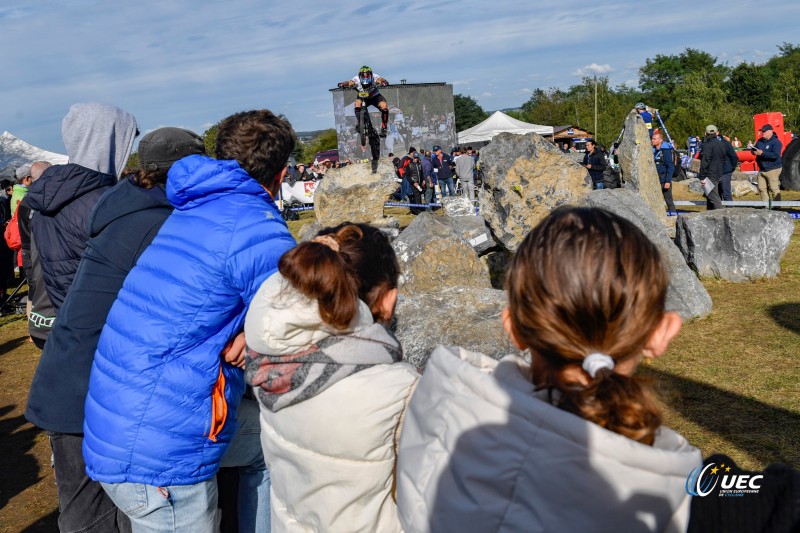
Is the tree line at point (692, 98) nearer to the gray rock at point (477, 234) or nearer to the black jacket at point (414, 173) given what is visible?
the black jacket at point (414, 173)

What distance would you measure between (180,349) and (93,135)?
4.97ft

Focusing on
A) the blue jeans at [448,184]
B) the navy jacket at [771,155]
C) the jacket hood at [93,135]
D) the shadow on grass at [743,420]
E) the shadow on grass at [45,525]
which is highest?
the jacket hood at [93,135]

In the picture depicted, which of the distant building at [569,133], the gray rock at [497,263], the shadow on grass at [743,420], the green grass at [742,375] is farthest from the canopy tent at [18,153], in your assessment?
the distant building at [569,133]

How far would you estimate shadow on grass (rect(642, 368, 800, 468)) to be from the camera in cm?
401

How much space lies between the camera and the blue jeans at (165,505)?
2221 mm

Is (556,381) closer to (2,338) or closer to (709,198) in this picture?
(2,338)

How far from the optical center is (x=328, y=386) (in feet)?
6.16

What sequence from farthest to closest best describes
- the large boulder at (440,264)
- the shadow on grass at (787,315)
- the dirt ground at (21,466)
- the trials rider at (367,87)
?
the trials rider at (367,87) < the large boulder at (440,264) < the shadow on grass at (787,315) < the dirt ground at (21,466)

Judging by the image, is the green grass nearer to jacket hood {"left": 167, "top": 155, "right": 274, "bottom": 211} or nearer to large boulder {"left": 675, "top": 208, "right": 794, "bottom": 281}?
large boulder {"left": 675, "top": 208, "right": 794, "bottom": 281}

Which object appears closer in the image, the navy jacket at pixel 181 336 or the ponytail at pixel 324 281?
the ponytail at pixel 324 281

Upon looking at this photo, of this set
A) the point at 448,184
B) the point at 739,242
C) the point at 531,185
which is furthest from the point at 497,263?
the point at 448,184

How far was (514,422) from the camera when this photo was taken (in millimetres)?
1214

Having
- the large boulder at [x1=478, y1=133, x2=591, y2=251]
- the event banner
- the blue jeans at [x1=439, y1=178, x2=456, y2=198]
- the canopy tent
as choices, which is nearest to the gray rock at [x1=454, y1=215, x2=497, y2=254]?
the large boulder at [x1=478, y1=133, x2=591, y2=251]

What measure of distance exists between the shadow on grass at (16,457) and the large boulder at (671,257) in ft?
16.6
